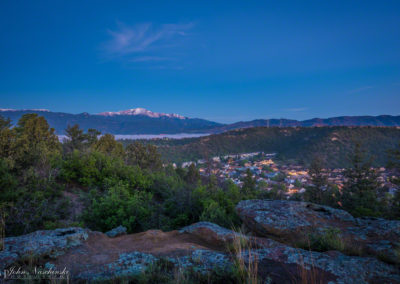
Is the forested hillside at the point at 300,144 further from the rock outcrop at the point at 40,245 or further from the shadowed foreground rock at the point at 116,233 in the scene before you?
the rock outcrop at the point at 40,245

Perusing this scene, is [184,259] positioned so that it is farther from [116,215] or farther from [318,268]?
[116,215]

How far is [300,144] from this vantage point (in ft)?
224

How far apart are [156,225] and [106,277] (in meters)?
4.92

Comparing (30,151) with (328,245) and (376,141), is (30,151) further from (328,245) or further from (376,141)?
(376,141)

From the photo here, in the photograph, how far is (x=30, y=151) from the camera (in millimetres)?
11750

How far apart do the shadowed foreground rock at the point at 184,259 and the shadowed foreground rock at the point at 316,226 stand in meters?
0.93

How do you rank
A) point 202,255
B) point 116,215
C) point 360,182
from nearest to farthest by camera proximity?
1. point 202,255
2. point 116,215
3. point 360,182

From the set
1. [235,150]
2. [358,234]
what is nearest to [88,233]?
[358,234]

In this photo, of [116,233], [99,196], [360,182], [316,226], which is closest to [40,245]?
[116,233]

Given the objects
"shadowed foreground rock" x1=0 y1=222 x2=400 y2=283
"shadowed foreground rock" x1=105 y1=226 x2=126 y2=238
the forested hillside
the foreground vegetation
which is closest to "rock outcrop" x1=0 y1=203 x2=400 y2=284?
"shadowed foreground rock" x1=0 y1=222 x2=400 y2=283

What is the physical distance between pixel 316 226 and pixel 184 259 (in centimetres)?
424

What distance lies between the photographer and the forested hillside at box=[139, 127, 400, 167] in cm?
4966

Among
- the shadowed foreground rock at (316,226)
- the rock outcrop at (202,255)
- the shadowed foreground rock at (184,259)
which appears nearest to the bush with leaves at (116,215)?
the rock outcrop at (202,255)

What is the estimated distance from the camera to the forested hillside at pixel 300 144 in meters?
49.7
